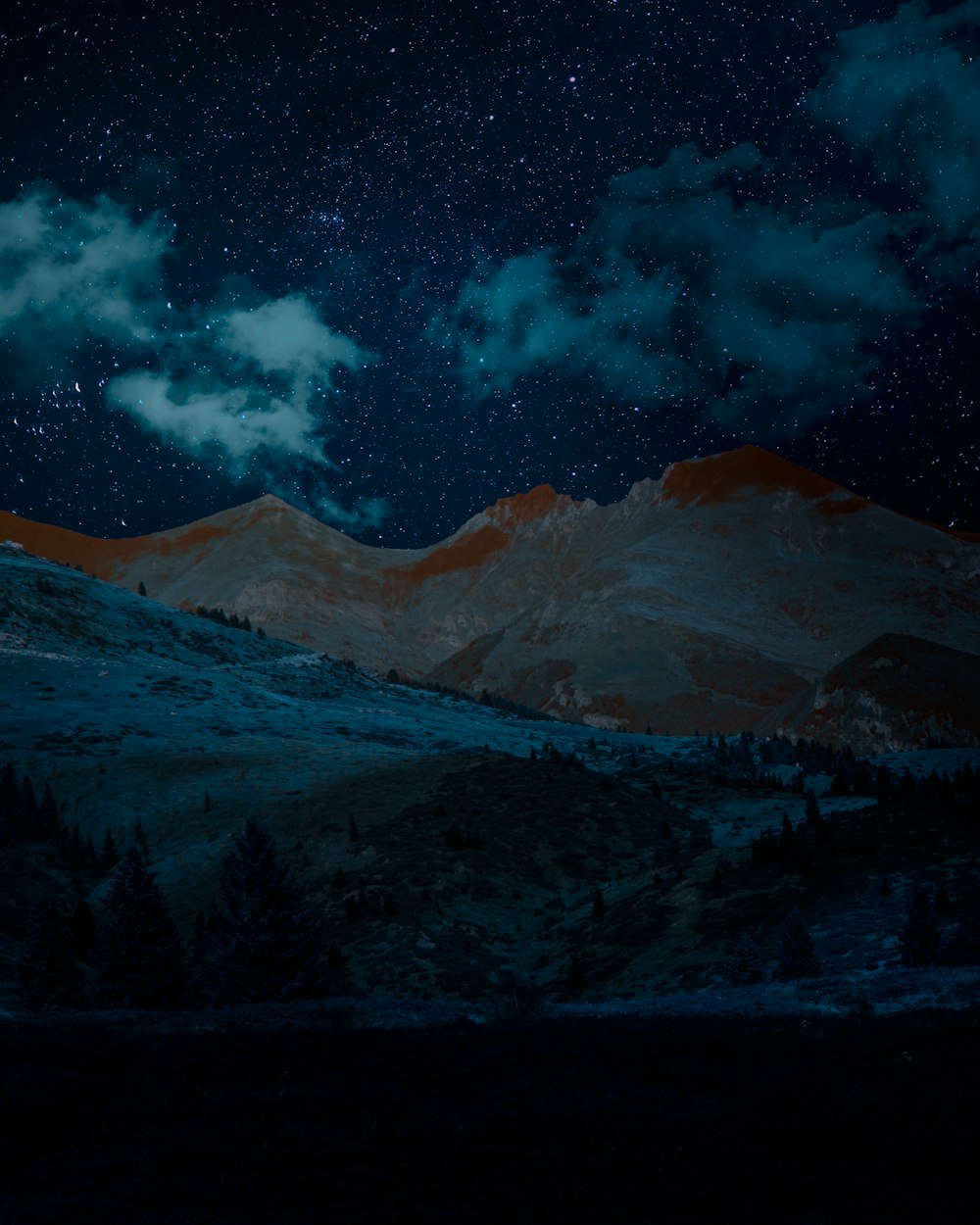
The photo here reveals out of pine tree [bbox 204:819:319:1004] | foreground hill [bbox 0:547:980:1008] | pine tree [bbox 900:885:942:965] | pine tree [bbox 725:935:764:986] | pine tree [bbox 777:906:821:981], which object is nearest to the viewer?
pine tree [bbox 900:885:942:965]

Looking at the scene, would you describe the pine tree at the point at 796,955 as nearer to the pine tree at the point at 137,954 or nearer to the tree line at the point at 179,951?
the tree line at the point at 179,951

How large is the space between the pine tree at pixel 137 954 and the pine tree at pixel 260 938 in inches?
85.1

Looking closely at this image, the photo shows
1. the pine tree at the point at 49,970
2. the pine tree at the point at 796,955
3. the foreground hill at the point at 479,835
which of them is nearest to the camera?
the pine tree at the point at 796,955

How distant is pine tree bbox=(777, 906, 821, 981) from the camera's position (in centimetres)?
2966

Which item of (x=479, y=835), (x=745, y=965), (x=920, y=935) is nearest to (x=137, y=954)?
(x=745, y=965)

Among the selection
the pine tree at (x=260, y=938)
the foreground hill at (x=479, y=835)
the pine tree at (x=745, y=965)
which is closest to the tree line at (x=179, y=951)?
the pine tree at (x=260, y=938)

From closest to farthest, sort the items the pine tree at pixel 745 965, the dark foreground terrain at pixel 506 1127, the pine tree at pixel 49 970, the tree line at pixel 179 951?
the dark foreground terrain at pixel 506 1127, the pine tree at pixel 745 965, the tree line at pixel 179 951, the pine tree at pixel 49 970

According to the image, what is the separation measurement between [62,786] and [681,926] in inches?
3012

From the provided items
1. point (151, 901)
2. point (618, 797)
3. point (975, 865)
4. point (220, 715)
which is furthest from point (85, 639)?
point (975, 865)

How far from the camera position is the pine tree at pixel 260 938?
31.9 meters

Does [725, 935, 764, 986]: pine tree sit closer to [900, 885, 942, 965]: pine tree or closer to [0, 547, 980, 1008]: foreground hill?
[0, 547, 980, 1008]: foreground hill

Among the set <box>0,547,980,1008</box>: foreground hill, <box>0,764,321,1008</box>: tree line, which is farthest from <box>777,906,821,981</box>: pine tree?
<box>0,764,321,1008</box>: tree line

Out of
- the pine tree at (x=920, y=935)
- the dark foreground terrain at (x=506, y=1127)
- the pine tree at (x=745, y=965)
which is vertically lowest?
the pine tree at (x=745, y=965)

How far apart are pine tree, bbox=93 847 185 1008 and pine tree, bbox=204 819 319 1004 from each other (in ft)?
7.09
